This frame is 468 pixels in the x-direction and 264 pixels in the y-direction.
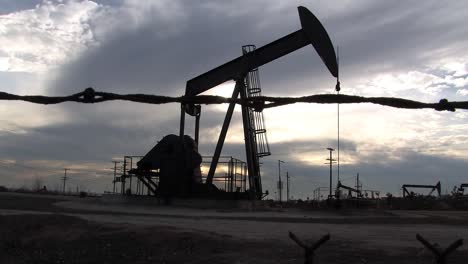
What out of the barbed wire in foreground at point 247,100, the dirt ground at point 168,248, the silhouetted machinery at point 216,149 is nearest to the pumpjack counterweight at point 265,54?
the silhouetted machinery at point 216,149

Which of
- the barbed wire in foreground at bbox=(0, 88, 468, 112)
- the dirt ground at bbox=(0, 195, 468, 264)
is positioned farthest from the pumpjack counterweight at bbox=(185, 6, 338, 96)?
the barbed wire in foreground at bbox=(0, 88, 468, 112)

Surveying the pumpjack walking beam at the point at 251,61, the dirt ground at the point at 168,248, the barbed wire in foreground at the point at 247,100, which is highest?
the pumpjack walking beam at the point at 251,61

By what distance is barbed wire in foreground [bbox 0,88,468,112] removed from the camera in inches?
127

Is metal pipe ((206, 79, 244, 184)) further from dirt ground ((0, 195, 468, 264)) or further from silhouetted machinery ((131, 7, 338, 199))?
dirt ground ((0, 195, 468, 264))

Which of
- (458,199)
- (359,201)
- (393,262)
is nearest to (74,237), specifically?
(393,262)

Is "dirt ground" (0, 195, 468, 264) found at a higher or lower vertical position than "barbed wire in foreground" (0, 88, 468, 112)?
lower

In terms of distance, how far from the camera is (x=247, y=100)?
343 centimetres

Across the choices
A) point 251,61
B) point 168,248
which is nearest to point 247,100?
point 168,248

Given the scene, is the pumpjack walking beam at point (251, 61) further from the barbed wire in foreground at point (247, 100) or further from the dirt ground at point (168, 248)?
the barbed wire in foreground at point (247, 100)

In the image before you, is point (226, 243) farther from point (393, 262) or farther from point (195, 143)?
point (195, 143)

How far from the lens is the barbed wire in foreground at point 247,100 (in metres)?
3.23

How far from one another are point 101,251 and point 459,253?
654 cm

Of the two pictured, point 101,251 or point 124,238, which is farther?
point 124,238

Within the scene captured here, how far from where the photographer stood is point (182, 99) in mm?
3404
